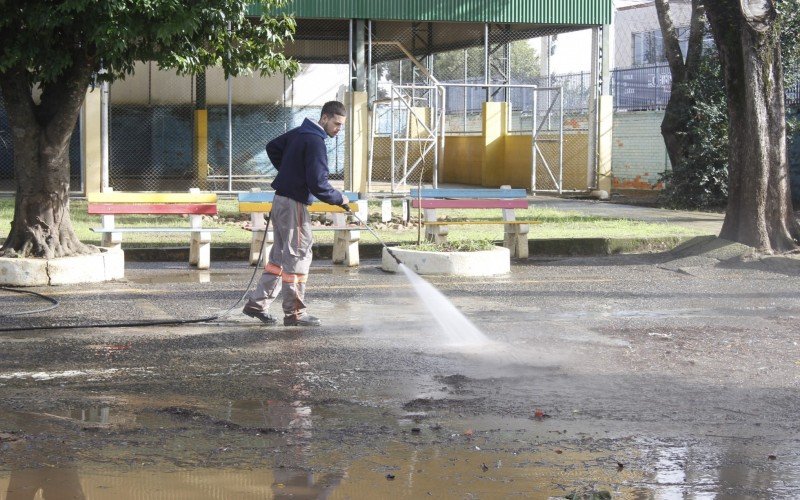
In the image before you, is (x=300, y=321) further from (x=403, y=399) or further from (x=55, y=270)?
(x=55, y=270)

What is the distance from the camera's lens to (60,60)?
1157 cm

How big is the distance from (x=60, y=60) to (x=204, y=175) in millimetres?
16267

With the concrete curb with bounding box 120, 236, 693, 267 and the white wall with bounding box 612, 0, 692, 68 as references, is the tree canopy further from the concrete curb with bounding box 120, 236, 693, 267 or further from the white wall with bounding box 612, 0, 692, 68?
Answer: the white wall with bounding box 612, 0, 692, 68

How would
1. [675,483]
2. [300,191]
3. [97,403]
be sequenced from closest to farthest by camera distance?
[675,483] < [97,403] < [300,191]

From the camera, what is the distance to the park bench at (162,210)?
13.4 metres

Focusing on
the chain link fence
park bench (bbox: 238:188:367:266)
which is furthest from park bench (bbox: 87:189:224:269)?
the chain link fence

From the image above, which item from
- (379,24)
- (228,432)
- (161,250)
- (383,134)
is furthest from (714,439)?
(383,134)

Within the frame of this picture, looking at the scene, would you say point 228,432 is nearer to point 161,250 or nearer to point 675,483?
point 675,483

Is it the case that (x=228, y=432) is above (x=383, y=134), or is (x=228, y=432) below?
below

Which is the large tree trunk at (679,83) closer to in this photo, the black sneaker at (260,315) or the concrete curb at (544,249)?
the concrete curb at (544,249)

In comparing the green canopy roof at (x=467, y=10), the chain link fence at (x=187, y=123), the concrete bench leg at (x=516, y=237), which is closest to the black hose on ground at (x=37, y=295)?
the concrete bench leg at (x=516, y=237)

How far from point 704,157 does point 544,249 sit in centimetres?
905

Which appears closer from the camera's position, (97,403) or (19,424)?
(19,424)

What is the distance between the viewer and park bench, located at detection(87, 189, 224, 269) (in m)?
13.4
